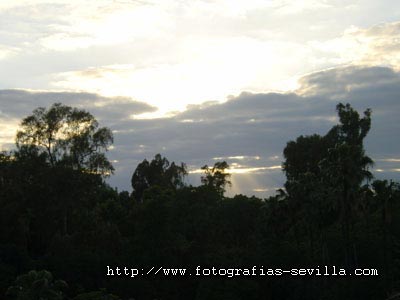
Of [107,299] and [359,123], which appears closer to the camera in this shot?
[107,299]

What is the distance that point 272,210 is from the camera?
54.9 m

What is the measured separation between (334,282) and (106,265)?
1972cm

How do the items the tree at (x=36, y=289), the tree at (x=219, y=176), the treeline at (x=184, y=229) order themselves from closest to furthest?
the tree at (x=36, y=289) → the treeline at (x=184, y=229) → the tree at (x=219, y=176)

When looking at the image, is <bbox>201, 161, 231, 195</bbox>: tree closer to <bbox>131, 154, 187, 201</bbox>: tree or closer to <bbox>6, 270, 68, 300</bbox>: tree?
<bbox>131, 154, 187, 201</bbox>: tree

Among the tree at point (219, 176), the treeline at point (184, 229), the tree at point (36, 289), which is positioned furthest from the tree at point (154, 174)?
the tree at point (36, 289)

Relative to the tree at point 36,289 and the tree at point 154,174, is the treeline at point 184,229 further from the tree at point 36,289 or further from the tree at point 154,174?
the tree at point 154,174

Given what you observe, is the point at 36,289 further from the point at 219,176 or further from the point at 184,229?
the point at 219,176

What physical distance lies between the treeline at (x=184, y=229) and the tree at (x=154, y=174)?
112 ft

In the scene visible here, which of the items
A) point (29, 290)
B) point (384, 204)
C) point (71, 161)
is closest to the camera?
point (29, 290)

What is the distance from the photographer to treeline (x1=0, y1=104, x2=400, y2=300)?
4634 centimetres

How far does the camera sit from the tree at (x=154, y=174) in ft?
358

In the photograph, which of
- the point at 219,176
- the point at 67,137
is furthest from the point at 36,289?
the point at 219,176

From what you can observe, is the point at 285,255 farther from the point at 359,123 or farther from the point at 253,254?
the point at 359,123

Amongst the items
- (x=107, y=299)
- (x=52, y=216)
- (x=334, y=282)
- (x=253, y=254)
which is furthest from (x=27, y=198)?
(x=334, y=282)
